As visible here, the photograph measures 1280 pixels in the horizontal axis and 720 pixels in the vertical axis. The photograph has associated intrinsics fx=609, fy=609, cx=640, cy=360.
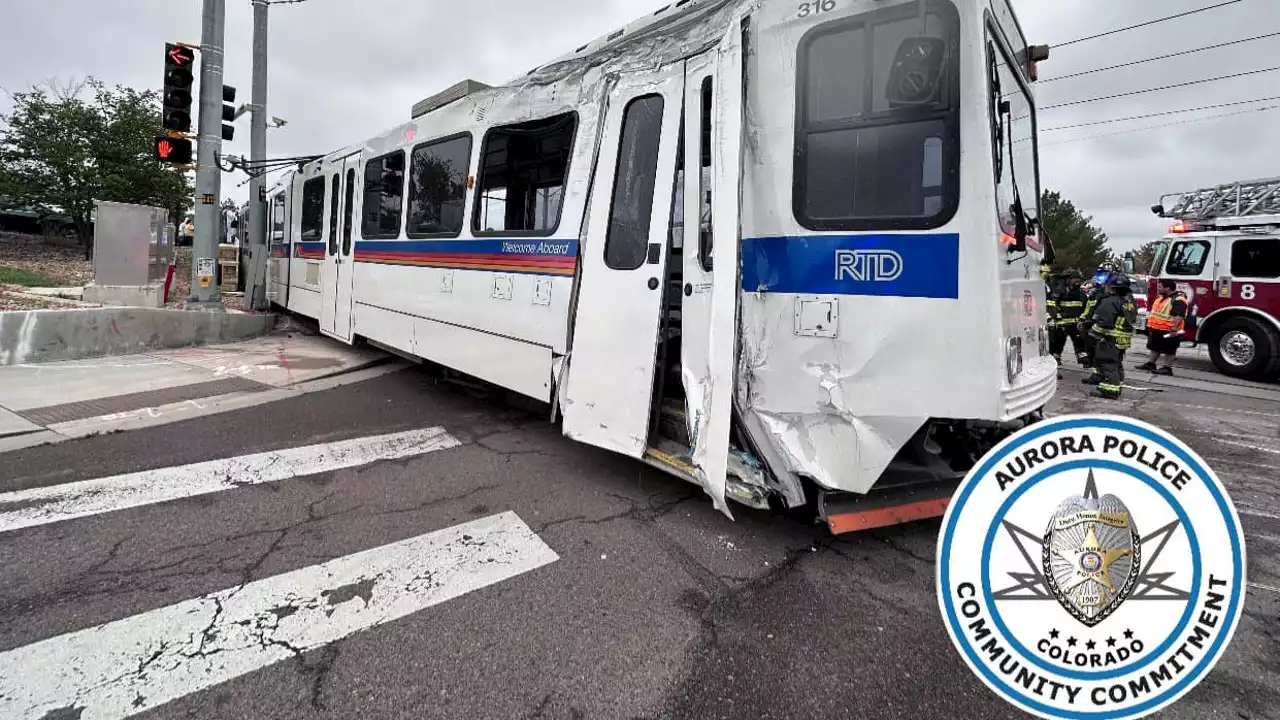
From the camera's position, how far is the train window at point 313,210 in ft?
29.2

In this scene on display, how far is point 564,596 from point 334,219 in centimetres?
746

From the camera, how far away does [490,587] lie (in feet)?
9.20

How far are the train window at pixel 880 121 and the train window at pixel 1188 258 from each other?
1328 cm

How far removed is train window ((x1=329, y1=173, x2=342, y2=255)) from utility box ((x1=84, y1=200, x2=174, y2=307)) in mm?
5488

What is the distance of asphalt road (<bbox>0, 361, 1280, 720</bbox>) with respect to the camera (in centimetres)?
215

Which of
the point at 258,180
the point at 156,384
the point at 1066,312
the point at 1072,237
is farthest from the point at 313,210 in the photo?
the point at 1072,237

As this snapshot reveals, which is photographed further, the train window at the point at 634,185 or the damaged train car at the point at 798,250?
the train window at the point at 634,185

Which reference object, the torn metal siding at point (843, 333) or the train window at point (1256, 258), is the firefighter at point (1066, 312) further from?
the torn metal siding at point (843, 333)

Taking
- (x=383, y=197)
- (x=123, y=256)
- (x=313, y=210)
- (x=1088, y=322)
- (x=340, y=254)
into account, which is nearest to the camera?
(x=383, y=197)

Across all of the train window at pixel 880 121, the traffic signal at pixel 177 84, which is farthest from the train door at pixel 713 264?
the traffic signal at pixel 177 84

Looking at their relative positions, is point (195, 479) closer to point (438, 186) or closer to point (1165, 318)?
point (438, 186)

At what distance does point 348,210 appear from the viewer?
7.92 metres

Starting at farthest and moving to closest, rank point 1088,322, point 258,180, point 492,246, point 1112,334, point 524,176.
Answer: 1. point 258,180
2. point 1088,322
3. point 1112,334
4. point 492,246
5. point 524,176

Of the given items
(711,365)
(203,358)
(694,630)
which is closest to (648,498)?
(711,365)
